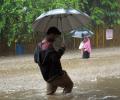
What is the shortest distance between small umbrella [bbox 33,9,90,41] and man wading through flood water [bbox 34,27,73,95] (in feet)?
1.42

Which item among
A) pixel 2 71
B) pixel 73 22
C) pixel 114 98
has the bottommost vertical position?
pixel 2 71

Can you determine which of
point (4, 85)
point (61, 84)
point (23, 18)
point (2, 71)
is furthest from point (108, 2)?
point (61, 84)

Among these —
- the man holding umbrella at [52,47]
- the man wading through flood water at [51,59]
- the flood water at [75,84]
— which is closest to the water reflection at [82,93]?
the flood water at [75,84]

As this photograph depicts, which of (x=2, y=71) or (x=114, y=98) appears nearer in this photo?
(x=114, y=98)

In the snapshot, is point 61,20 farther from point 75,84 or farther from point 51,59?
point 75,84

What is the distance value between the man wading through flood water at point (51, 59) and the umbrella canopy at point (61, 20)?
0.43 metres

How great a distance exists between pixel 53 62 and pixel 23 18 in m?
15.3

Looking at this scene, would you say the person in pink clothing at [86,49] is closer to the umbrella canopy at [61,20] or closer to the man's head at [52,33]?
the umbrella canopy at [61,20]

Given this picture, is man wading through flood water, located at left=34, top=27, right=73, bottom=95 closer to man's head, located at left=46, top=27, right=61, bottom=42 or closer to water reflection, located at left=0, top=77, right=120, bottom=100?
man's head, located at left=46, top=27, right=61, bottom=42

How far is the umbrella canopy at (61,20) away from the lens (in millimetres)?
10086

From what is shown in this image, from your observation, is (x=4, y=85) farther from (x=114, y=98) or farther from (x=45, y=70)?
(x=114, y=98)

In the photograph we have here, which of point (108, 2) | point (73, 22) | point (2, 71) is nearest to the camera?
point (73, 22)

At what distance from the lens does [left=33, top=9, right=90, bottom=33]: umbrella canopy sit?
10086mm

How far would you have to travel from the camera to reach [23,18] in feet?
81.1
